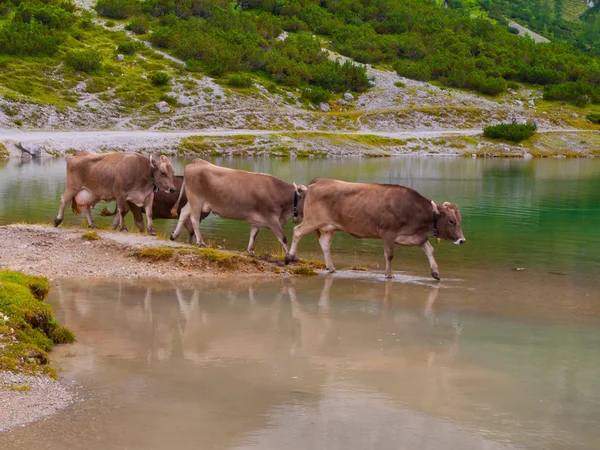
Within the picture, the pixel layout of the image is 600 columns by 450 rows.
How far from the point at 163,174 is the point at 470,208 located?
18.4m

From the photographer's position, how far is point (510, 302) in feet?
58.3

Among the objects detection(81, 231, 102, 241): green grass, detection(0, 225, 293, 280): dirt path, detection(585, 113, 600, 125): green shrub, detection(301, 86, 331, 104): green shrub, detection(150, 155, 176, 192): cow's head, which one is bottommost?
detection(0, 225, 293, 280): dirt path

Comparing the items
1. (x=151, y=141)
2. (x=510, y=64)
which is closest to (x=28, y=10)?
(x=151, y=141)

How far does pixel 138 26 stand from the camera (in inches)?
4692

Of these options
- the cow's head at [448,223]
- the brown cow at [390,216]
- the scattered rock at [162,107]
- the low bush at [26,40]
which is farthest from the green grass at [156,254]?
the low bush at [26,40]

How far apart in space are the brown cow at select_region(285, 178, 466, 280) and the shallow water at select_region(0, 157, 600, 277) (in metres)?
1.85

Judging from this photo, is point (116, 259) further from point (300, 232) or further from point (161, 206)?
point (161, 206)

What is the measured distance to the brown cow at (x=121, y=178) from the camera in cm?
2367

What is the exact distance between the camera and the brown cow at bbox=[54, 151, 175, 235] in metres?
23.7

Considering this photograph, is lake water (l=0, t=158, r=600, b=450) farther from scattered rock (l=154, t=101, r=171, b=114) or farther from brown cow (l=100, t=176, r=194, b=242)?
scattered rock (l=154, t=101, r=171, b=114)

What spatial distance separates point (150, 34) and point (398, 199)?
4053 inches

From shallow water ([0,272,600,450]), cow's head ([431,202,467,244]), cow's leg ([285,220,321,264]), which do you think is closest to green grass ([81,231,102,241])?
shallow water ([0,272,600,450])

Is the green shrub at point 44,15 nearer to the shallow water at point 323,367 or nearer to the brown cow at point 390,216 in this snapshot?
the brown cow at point 390,216

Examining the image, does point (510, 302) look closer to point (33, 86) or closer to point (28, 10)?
point (33, 86)
